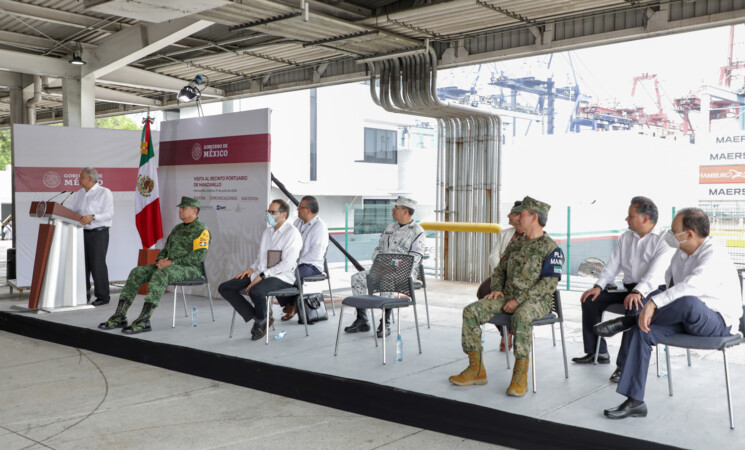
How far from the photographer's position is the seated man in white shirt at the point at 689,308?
11.3 feet

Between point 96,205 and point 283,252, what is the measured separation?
106 inches

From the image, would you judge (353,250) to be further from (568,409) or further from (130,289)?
(568,409)

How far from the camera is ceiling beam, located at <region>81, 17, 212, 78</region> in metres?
7.66

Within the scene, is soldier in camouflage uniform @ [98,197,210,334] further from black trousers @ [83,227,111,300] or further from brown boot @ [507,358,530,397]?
brown boot @ [507,358,530,397]

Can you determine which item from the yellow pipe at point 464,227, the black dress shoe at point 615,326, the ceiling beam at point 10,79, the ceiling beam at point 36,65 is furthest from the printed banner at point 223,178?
the ceiling beam at point 10,79

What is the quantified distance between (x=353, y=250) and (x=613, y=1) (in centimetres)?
626

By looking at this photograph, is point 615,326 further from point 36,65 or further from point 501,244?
point 36,65

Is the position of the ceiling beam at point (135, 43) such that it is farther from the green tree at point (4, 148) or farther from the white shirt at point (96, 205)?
the green tree at point (4, 148)

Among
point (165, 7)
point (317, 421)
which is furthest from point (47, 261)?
point (317, 421)

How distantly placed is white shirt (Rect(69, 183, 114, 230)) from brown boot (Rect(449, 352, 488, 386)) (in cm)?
468

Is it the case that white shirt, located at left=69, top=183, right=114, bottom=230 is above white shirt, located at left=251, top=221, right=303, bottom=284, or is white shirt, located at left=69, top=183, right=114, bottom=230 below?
above

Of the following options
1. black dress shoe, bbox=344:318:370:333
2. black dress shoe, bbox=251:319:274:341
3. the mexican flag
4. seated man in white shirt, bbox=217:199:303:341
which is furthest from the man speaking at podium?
black dress shoe, bbox=344:318:370:333

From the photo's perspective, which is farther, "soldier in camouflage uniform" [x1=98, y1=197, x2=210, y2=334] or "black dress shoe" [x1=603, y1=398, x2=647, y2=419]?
"soldier in camouflage uniform" [x1=98, y1=197, x2=210, y2=334]

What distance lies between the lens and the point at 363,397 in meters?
4.13
